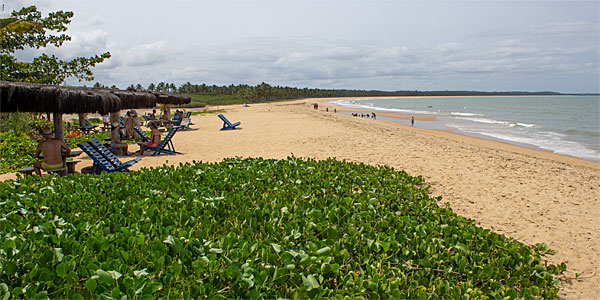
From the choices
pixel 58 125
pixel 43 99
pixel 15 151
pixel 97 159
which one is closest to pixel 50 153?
pixel 97 159

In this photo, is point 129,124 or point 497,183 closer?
point 497,183

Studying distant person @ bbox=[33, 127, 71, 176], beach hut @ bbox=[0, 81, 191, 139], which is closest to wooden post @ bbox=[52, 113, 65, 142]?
beach hut @ bbox=[0, 81, 191, 139]

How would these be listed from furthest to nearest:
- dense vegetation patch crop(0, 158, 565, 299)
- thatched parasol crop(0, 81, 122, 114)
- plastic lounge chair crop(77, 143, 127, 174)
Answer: plastic lounge chair crop(77, 143, 127, 174)
thatched parasol crop(0, 81, 122, 114)
dense vegetation patch crop(0, 158, 565, 299)

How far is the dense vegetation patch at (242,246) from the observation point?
7.24 feet

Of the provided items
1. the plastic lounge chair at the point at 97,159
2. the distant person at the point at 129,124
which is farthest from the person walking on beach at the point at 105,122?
the plastic lounge chair at the point at 97,159

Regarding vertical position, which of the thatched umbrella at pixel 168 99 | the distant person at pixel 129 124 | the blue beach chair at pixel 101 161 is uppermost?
the thatched umbrella at pixel 168 99

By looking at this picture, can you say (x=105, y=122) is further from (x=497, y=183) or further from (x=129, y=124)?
(x=497, y=183)

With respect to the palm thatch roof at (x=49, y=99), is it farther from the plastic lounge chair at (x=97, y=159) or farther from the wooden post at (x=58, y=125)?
the plastic lounge chair at (x=97, y=159)

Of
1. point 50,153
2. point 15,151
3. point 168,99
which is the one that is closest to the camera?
point 50,153

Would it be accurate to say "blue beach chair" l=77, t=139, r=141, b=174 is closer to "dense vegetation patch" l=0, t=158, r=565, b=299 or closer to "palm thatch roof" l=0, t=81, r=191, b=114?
"palm thatch roof" l=0, t=81, r=191, b=114

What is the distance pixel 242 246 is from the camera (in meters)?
2.62

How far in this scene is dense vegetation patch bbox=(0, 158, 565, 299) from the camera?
2207mm

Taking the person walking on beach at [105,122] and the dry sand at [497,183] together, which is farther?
the person walking on beach at [105,122]

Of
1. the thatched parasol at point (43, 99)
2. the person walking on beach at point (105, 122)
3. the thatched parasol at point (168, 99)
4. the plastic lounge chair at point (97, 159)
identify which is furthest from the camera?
the person walking on beach at point (105, 122)
